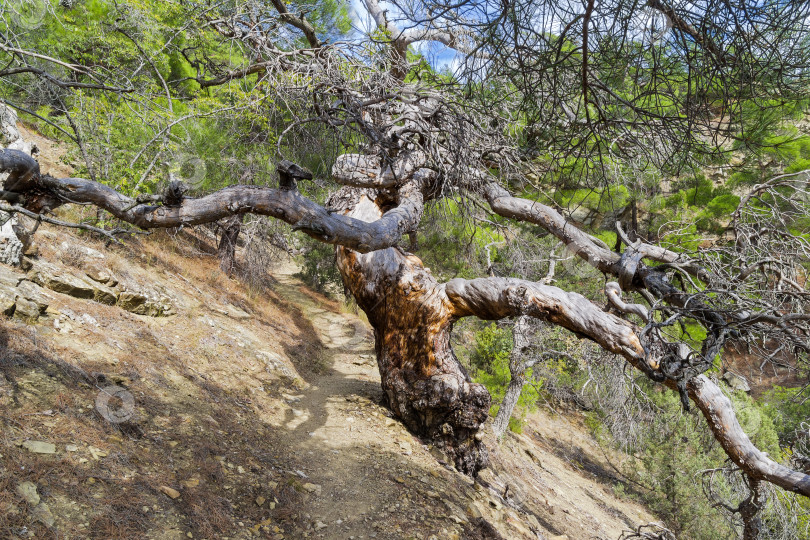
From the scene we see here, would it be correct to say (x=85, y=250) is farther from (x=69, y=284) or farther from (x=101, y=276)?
(x=69, y=284)

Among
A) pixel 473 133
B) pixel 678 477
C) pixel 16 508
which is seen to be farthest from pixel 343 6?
pixel 678 477

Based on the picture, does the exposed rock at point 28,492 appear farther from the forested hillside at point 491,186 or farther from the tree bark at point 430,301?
the tree bark at point 430,301

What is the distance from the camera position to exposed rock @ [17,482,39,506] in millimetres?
2287

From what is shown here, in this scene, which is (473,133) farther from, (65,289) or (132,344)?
(65,289)

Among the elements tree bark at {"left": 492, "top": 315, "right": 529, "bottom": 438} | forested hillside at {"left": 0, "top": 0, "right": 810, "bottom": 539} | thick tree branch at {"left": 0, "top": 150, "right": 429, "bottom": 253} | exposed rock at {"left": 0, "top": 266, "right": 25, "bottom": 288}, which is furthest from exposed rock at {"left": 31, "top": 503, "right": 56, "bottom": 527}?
tree bark at {"left": 492, "top": 315, "right": 529, "bottom": 438}

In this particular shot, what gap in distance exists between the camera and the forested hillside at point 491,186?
6.86ft

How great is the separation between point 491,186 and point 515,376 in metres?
3.74

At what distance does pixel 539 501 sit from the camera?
616 centimetres

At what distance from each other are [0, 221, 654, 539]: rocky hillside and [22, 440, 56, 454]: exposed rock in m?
0.01

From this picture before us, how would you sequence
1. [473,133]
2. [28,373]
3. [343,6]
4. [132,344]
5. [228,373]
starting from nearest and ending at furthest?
[28,373] < [132,344] < [473,133] < [228,373] < [343,6]

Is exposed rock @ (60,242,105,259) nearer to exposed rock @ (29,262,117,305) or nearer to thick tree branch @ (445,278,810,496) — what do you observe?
exposed rock @ (29,262,117,305)

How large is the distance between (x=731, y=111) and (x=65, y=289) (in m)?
6.43

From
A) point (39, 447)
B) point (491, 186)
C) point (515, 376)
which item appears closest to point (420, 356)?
point (491, 186)

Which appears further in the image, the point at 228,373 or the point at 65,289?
the point at 228,373
